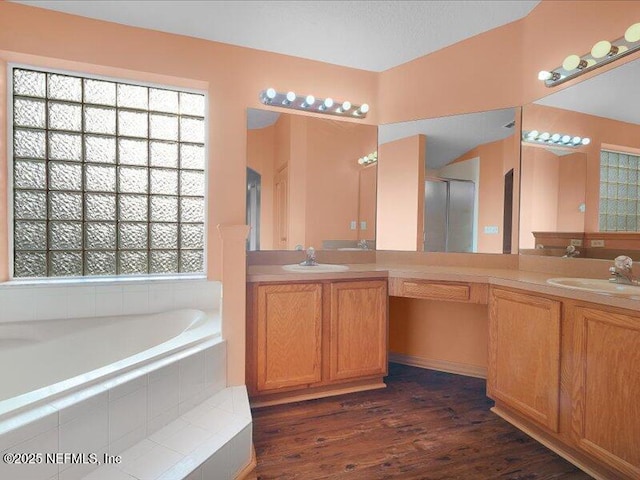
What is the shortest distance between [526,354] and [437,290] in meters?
0.58

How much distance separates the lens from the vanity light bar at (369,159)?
9.29ft

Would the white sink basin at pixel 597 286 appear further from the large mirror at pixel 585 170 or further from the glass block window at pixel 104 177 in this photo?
the glass block window at pixel 104 177

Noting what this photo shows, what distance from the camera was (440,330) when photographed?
8.84ft

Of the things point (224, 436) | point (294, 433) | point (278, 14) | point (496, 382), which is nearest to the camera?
point (224, 436)

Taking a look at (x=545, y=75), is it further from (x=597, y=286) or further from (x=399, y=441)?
(x=399, y=441)

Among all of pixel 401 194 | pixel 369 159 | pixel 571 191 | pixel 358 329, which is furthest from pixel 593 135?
pixel 358 329

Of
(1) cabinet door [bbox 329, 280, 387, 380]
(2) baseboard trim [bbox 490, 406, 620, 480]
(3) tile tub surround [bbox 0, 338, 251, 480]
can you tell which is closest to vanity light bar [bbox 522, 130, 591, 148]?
(1) cabinet door [bbox 329, 280, 387, 380]

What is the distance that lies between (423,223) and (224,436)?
196 cm

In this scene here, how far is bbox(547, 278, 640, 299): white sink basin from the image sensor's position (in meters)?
1.54

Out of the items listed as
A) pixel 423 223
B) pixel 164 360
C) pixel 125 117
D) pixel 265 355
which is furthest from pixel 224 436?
pixel 125 117

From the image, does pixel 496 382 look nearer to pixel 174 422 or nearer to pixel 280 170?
pixel 174 422

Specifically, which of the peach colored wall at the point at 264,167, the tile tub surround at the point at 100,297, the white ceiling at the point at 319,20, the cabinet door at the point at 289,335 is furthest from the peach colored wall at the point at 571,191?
the tile tub surround at the point at 100,297

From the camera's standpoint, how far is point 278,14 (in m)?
2.20

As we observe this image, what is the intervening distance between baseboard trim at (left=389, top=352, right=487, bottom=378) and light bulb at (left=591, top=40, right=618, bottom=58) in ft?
6.56
